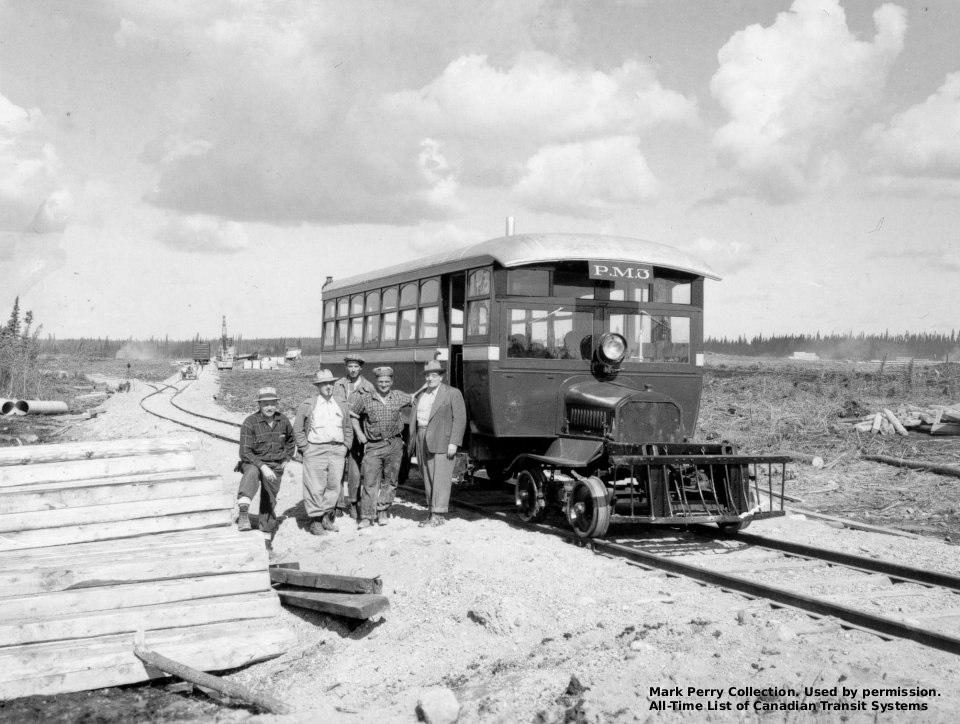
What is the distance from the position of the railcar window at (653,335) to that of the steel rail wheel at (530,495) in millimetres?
1669

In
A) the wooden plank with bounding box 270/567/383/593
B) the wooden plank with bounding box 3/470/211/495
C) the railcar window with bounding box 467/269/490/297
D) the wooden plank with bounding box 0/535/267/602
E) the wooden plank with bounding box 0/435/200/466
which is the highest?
the railcar window with bounding box 467/269/490/297

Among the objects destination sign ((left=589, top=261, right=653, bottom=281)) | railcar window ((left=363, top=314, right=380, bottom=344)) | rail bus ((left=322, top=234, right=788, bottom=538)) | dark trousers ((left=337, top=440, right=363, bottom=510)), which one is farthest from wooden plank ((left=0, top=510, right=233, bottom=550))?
railcar window ((left=363, top=314, right=380, bottom=344))

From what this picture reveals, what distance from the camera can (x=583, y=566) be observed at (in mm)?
7262

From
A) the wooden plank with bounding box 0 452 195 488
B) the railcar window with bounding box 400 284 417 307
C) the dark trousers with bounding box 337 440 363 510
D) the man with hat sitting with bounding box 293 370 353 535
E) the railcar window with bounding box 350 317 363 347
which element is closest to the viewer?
the wooden plank with bounding box 0 452 195 488

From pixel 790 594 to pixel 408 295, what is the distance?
6.56 m

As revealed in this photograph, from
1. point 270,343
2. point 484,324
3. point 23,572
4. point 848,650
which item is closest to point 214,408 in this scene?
point 484,324

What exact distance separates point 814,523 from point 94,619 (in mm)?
7330

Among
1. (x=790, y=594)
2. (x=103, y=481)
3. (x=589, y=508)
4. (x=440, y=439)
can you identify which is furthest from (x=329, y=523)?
(x=790, y=594)

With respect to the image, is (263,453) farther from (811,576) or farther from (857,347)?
(857,347)

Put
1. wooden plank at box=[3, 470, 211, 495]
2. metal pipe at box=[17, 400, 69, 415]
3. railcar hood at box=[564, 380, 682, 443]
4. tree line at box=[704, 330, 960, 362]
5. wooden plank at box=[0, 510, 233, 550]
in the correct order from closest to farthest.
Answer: wooden plank at box=[0, 510, 233, 550]
wooden plank at box=[3, 470, 211, 495]
railcar hood at box=[564, 380, 682, 443]
metal pipe at box=[17, 400, 69, 415]
tree line at box=[704, 330, 960, 362]

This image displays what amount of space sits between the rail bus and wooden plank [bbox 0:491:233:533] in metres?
3.00

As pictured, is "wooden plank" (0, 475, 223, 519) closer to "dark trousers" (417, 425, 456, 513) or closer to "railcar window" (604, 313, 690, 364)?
"dark trousers" (417, 425, 456, 513)

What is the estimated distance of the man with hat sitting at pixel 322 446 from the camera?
907cm

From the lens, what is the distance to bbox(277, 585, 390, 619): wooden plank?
6.12 m
